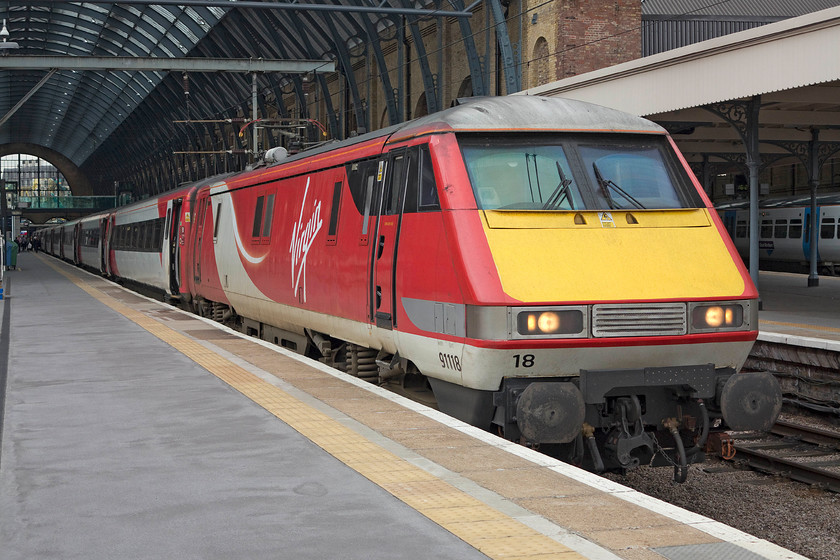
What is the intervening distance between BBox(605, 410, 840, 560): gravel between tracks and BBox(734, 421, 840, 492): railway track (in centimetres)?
11

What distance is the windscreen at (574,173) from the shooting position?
7.79 metres

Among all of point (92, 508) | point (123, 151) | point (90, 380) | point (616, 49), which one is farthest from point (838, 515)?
point (123, 151)

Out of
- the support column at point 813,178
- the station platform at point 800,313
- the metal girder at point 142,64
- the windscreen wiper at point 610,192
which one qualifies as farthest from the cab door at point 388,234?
the metal girder at point 142,64

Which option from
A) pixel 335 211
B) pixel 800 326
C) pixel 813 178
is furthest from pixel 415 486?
pixel 813 178

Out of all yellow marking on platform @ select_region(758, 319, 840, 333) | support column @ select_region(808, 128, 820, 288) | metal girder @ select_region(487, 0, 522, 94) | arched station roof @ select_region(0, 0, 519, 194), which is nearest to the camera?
yellow marking on platform @ select_region(758, 319, 840, 333)

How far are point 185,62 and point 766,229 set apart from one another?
22.2 meters

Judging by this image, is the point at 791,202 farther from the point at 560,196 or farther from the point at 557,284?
the point at 557,284

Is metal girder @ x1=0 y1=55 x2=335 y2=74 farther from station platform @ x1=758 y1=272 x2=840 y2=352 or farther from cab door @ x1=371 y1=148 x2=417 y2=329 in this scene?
cab door @ x1=371 y1=148 x2=417 y2=329

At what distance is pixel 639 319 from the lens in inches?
282

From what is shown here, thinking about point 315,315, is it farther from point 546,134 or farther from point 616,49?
point 616,49

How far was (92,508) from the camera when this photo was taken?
532cm

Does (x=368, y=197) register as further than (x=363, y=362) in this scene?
No

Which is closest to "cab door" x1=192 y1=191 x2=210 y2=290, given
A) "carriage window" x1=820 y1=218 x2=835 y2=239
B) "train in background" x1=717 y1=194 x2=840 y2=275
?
"train in background" x1=717 y1=194 x2=840 y2=275

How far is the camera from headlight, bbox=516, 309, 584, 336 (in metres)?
6.95
